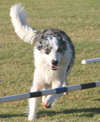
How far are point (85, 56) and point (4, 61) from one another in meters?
2.78

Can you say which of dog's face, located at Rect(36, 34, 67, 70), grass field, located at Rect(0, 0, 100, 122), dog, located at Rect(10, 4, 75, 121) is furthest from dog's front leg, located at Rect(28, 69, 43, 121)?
dog's face, located at Rect(36, 34, 67, 70)

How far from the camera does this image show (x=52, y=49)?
186 inches

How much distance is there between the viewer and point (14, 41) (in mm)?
11445

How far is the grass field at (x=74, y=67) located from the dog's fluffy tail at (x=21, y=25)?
36 cm

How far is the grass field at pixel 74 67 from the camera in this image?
5.16 m

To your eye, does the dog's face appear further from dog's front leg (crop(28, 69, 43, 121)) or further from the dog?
dog's front leg (crop(28, 69, 43, 121))

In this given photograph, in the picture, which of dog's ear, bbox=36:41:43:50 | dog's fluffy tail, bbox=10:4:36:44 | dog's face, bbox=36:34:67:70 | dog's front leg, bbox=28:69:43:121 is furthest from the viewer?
dog's fluffy tail, bbox=10:4:36:44

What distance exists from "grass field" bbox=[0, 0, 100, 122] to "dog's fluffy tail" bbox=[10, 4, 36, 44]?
1.19 ft

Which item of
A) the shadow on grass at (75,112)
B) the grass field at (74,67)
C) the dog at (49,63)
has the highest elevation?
the dog at (49,63)

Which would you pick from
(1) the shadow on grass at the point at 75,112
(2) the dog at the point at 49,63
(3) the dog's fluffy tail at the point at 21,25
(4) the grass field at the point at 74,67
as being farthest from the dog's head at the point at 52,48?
(4) the grass field at the point at 74,67

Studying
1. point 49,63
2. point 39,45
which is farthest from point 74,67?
point 49,63

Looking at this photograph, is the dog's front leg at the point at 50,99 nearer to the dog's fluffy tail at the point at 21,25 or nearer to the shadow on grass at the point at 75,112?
the shadow on grass at the point at 75,112

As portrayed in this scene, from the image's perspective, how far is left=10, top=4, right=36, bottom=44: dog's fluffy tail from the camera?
5.82 m

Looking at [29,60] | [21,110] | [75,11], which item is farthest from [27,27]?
[75,11]
